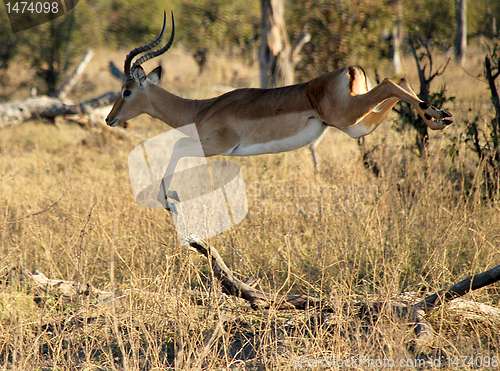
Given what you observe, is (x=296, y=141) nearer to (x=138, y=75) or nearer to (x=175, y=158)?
(x=175, y=158)

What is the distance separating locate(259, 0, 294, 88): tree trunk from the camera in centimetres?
843

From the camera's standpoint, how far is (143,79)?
13.6ft

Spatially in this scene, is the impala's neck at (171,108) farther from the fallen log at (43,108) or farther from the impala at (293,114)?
the fallen log at (43,108)

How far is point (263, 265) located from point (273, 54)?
183 inches

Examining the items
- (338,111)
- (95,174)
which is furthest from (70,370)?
(95,174)

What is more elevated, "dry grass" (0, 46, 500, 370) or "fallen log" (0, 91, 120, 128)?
"fallen log" (0, 91, 120, 128)

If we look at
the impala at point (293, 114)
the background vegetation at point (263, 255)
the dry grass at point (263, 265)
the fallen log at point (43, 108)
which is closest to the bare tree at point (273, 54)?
the background vegetation at point (263, 255)

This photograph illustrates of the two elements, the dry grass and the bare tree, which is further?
the bare tree

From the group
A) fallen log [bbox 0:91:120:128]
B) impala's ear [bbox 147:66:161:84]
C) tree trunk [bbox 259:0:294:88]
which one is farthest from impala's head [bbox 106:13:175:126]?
fallen log [bbox 0:91:120:128]

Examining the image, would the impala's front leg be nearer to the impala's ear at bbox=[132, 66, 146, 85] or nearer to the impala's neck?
the impala's neck

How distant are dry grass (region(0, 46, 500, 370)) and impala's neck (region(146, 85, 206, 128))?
3.46 feet

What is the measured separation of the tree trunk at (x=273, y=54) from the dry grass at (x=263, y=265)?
204 centimetres

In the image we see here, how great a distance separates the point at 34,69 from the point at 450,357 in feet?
54.9

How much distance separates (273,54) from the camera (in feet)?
27.9
